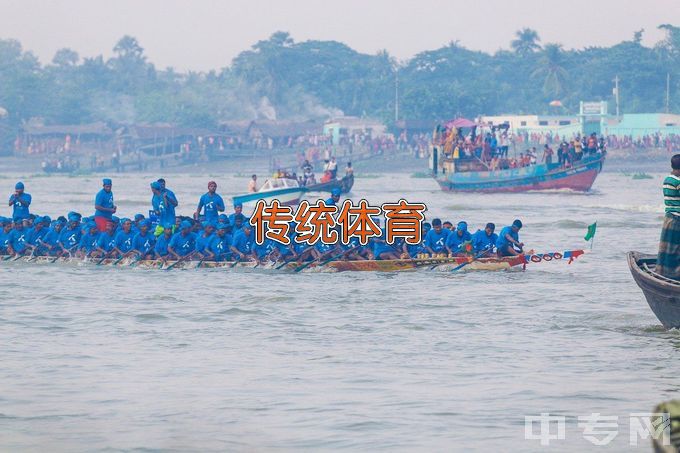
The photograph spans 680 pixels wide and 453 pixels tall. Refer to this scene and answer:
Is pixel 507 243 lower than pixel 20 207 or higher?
lower

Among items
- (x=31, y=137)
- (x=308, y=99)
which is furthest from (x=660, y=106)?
(x=31, y=137)

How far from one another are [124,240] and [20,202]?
2438 mm

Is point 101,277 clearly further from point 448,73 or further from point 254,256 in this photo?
point 448,73

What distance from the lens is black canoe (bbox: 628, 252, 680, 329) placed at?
51.8 ft

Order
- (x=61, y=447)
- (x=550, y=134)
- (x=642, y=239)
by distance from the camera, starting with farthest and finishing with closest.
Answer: (x=550, y=134) → (x=642, y=239) → (x=61, y=447)

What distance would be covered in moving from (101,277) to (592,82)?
284 feet

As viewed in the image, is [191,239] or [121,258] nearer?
[191,239]

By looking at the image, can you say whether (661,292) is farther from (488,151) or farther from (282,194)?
(488,151)

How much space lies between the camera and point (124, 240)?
26031 mm

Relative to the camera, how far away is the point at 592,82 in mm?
107500

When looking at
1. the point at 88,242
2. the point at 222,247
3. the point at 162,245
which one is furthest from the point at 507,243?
the point at 88,242

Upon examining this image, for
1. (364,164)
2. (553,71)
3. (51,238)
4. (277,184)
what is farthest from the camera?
(553,71)

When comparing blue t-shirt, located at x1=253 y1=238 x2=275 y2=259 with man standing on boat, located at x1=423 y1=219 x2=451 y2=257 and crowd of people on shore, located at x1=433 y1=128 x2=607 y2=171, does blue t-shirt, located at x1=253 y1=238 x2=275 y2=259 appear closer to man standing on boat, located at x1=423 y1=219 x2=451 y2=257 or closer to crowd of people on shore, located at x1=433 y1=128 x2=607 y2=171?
man standing on boat, located at x1=423 y1=219 x2=451 y2=257

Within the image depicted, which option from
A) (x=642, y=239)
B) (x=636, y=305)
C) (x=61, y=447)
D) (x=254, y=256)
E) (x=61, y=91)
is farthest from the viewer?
(x=61, y=91)
